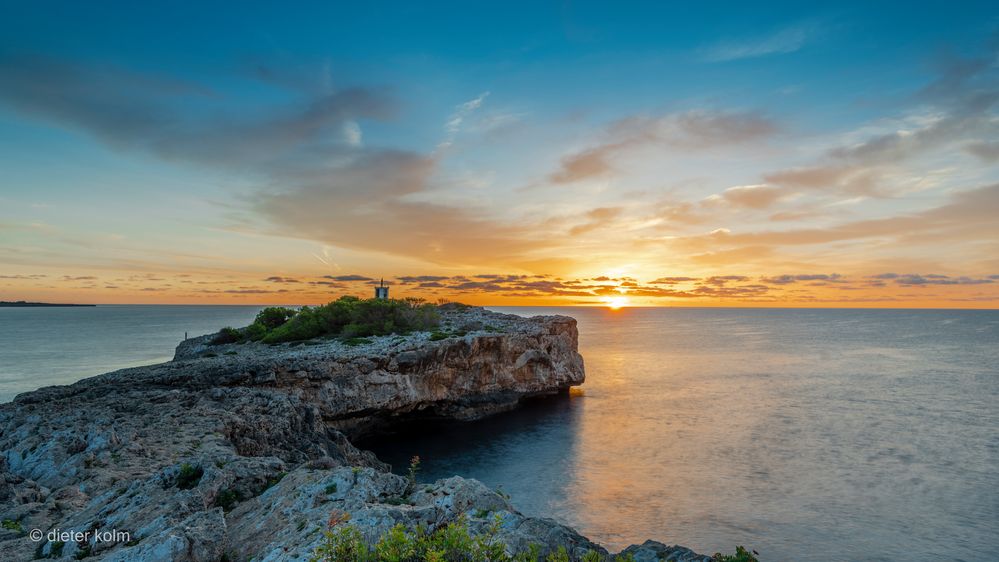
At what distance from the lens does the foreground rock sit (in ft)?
25.9

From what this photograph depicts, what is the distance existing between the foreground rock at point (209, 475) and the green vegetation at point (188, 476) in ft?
0.07

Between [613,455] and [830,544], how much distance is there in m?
13.0

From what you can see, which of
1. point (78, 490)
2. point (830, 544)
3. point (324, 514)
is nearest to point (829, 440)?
point (830, 544)

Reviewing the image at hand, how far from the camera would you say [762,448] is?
3159 centimetres

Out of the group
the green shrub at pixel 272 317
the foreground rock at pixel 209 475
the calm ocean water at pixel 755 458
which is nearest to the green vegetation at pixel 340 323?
the green shrub at pixel 272 317

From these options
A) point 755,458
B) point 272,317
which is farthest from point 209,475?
point 272,317

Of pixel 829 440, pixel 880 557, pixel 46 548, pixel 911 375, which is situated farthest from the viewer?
pixel 911 375

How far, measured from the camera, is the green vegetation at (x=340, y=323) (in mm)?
39812

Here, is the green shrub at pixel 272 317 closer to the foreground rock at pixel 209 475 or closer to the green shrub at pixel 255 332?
the green shrub at pixel 255 332

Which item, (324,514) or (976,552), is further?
(976,552)

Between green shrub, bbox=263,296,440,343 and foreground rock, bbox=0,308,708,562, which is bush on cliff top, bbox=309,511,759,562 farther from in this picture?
green shrub, bbox=263,296,440,343

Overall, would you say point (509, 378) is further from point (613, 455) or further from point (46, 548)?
point (46, 548)

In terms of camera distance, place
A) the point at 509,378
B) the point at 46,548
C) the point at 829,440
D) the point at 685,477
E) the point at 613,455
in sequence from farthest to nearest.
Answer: the point at 509,378, the point at 829,440, the point at 613,455, the point at 685,477, the point at 46,548

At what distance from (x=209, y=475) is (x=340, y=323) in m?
33.8
